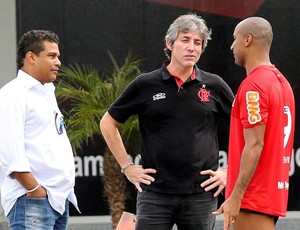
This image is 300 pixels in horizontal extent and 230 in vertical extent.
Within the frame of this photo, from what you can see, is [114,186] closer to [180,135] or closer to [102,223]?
[102,223]

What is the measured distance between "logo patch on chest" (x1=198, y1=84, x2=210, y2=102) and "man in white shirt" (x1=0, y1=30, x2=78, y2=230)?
868 millimetres

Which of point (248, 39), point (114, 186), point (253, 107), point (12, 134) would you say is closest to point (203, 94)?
point (248, 39)

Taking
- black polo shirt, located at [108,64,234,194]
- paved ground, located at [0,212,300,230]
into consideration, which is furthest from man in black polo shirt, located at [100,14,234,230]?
paved ground, located at [0,212,300,230]

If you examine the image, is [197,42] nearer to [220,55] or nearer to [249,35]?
[249,35]

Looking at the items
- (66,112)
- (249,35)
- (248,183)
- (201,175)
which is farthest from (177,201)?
(66,112)

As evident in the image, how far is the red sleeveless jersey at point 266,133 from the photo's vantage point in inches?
185

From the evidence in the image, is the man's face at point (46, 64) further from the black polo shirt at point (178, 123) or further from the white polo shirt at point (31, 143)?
the black polo shirt at point (178, 123)

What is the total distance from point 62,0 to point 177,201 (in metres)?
4.36

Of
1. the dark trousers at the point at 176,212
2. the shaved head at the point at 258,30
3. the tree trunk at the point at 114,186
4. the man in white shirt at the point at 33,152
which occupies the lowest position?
the tree trunk at the point at 114,186

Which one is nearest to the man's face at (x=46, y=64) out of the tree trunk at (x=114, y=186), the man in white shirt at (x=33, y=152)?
the man in white shirt at (x=33, y=152)

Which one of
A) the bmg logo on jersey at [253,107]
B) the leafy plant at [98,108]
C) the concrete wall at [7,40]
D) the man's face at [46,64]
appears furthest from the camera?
the concrete wall at [7,40]

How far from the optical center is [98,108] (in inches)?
328

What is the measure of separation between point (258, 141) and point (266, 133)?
8cm

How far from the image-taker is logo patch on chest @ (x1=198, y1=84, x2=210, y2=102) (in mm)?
5480
